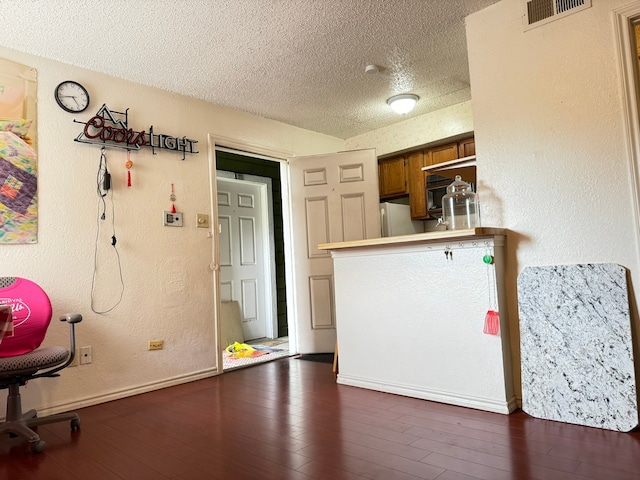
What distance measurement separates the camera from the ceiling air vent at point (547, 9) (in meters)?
2.30

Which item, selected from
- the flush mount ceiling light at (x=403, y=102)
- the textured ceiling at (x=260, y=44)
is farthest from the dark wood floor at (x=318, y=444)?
the flush mount ceiling light at (x=403, y=102)

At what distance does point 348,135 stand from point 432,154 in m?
1.09

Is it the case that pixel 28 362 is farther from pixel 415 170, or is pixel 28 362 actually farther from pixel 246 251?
pixel 415 170

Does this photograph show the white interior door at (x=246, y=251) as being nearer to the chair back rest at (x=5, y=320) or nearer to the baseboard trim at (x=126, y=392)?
the baseboard trim at (x=126, y=392)

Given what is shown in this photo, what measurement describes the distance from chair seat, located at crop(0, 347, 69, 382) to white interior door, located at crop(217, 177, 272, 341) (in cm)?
308

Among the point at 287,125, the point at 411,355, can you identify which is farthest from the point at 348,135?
the point at 411,355

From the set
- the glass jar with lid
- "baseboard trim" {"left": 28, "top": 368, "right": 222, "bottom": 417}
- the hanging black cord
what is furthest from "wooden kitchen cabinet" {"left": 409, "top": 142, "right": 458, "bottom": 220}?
the hanging black cord

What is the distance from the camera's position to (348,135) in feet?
16.7

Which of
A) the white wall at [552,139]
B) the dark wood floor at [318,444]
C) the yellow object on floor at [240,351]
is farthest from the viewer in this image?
the yellow object on floor at [240,351]

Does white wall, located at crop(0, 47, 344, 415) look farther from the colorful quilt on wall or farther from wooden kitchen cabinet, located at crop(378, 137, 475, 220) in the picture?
wooden kitchen cabinet, located at crop(378, 137, 475, 220)

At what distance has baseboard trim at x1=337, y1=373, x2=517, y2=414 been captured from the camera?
2.34m

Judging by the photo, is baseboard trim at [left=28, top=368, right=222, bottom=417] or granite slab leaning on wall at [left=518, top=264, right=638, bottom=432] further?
baseboard trim at [left=28, top=368, right=222, bottom=417]

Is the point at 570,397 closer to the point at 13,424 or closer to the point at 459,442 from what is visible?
the point at 459,442

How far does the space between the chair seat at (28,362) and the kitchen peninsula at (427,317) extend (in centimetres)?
178
